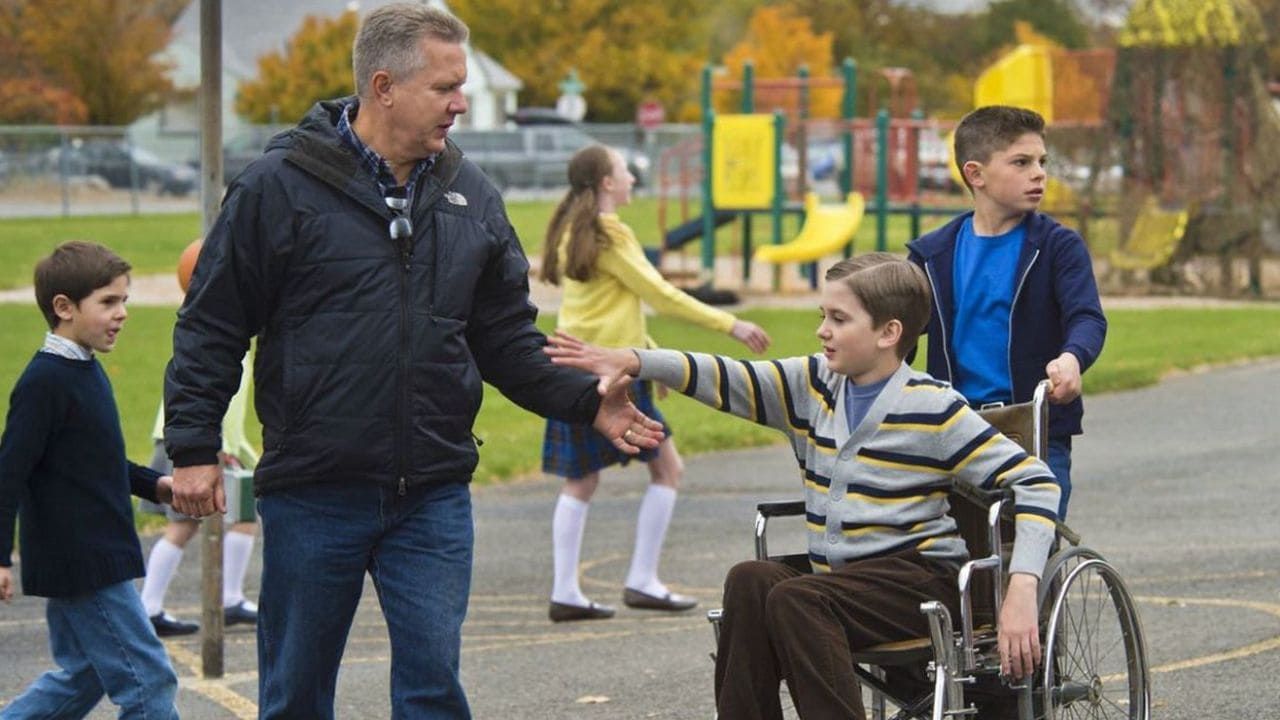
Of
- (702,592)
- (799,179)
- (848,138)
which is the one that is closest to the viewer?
(702,592)

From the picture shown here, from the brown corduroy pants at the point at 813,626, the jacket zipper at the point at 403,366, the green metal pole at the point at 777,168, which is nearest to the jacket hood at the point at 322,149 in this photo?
the jacket zipper at the point at 403,366

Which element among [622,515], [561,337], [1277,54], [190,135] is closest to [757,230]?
[1277,54]

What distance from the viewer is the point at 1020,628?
504cm

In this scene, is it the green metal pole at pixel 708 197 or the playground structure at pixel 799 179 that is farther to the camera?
the green metal pole at pixel 708 197

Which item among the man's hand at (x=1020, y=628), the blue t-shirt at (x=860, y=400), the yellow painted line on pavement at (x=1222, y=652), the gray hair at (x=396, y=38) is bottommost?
the yellow painted line on pavement at (x=1222, y=652)

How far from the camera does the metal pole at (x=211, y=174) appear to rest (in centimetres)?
724

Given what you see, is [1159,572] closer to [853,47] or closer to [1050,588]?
[1050,588]

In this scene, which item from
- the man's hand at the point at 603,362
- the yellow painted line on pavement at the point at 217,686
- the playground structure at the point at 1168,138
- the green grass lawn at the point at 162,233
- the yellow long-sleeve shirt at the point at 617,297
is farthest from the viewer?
the green grass lawn at the point at 162,233

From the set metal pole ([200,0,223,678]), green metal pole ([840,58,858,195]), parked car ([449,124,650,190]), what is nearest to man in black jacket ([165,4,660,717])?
metal pole ([200,0,223,678])

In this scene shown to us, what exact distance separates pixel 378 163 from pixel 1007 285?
6.56ft

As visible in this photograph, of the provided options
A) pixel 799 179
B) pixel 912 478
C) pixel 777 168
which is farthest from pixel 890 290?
pixel 799 179

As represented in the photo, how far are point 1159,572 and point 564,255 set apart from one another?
299cm

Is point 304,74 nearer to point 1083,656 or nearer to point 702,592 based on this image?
point 702,592

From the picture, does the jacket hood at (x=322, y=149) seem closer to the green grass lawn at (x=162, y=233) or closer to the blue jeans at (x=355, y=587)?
the blue jeans at (x=355, y=587)
